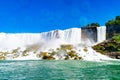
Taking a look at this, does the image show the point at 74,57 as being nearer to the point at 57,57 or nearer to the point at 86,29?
the point at 57,57

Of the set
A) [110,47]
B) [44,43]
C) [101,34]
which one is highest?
[101,34]

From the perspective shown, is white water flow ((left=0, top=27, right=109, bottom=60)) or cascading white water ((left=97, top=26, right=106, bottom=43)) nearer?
white water flow ((left=0, top=27, right=109, bottom=60))

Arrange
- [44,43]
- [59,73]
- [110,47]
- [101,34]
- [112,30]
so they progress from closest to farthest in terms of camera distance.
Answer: [59,73]
[110,47]
[112,30]
[101,34]
[44,43]

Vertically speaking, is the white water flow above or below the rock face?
below

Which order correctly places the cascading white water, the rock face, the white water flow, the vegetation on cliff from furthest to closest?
the cascading white water < the rock face < the white water flow < the vegetation on cliff

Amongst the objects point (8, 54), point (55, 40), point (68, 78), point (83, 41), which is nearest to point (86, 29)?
point (83, 41)

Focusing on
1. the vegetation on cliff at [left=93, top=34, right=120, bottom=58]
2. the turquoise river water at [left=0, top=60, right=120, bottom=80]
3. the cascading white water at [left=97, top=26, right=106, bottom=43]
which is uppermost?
the cascading white water at [left=97, top=26, right=106, bottom=43]

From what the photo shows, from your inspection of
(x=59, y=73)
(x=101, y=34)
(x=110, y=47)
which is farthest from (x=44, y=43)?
(x=59, y=73)

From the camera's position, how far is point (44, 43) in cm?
9694

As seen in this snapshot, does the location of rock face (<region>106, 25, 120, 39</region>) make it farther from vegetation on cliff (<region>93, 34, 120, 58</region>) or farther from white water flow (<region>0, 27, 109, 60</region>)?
vegetation on cliff (<region>93, 34, 120, 58</region>)

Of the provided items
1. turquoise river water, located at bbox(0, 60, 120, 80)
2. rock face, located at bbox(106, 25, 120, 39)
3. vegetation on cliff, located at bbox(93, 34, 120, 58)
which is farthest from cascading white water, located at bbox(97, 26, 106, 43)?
turquoise river water, located at bbox(0, 60, 120, 80)

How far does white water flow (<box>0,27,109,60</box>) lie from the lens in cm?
8556

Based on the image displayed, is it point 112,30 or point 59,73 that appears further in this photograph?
point 112,30

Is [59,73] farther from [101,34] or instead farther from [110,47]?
[101,34]
